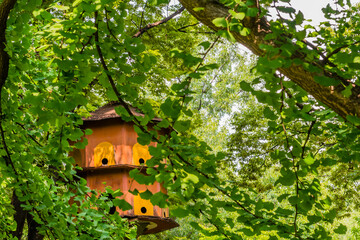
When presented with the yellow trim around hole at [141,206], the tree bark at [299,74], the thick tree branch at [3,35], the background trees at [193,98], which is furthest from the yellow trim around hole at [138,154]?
the tree bark at [299,74]

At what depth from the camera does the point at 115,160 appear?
7.24 metres

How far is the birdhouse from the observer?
7113 mm

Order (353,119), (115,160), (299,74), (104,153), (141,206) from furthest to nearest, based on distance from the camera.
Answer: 1. (104,153)
2. (115,160)
3. (141,206)
4. (299,74)
5. (353,119)

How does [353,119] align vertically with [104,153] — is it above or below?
below

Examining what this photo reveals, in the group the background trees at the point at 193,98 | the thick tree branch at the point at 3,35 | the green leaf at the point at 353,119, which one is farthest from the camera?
the thick tree branch at the point at 3,35

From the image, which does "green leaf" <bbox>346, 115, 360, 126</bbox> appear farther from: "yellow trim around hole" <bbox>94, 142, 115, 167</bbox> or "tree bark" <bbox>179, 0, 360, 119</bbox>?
"yellow trim around hole" <bbox>94, 142, 115, 167</bbox>

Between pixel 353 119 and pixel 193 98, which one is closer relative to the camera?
pixel 353 119

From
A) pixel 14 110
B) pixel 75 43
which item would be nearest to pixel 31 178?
pixel 14 110

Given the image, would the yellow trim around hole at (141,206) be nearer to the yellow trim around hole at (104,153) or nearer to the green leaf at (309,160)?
the yellow trim around hole at (104,153)

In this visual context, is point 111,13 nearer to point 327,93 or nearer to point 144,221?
point 327,93

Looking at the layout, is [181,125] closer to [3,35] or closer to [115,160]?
[3,35]

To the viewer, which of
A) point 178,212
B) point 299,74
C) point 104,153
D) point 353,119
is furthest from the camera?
point 104,153

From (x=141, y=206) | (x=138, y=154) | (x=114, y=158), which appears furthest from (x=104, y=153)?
(x=141, y=206)

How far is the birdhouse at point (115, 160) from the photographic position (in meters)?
7.11
